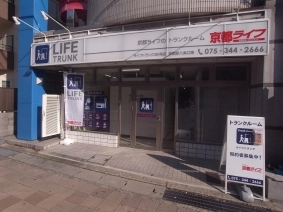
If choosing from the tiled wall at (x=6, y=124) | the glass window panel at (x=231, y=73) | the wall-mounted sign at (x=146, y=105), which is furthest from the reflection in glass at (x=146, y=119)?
the tiled wall at (x=6, y=124)

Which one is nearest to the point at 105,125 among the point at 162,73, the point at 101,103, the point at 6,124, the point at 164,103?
the point at 101,103

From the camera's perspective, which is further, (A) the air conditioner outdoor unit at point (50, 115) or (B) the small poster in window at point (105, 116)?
(B) the small poster in window at point (105, 116)

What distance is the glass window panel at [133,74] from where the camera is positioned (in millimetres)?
6539

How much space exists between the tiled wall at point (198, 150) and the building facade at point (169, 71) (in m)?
0.03

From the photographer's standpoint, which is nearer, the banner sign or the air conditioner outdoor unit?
the banner sign

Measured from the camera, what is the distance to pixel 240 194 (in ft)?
12.6

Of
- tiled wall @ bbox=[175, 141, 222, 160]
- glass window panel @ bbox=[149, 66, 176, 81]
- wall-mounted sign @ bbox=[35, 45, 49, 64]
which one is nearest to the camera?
tiled wall @ bbox=[175, 141, 222, 160]

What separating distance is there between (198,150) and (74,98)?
4652 mm

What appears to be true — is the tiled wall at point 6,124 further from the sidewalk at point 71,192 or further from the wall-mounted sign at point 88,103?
the wall-mounted sign at point 88,103

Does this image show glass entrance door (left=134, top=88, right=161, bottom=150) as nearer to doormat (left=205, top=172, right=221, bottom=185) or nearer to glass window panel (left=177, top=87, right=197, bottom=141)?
glass window panel (left=177, top=87, right=197, bottom=141)

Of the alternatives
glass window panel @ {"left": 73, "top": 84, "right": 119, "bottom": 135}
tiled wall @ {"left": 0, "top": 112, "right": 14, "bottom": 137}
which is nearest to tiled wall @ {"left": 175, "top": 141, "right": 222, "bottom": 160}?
glass window panel @ {"left": 73, "top": 84, "right": 119, "bottom": 135}

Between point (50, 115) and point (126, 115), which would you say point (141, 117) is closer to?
point (126, 115)

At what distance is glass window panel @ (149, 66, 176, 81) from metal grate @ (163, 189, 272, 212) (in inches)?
143

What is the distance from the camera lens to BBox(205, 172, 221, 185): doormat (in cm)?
441
